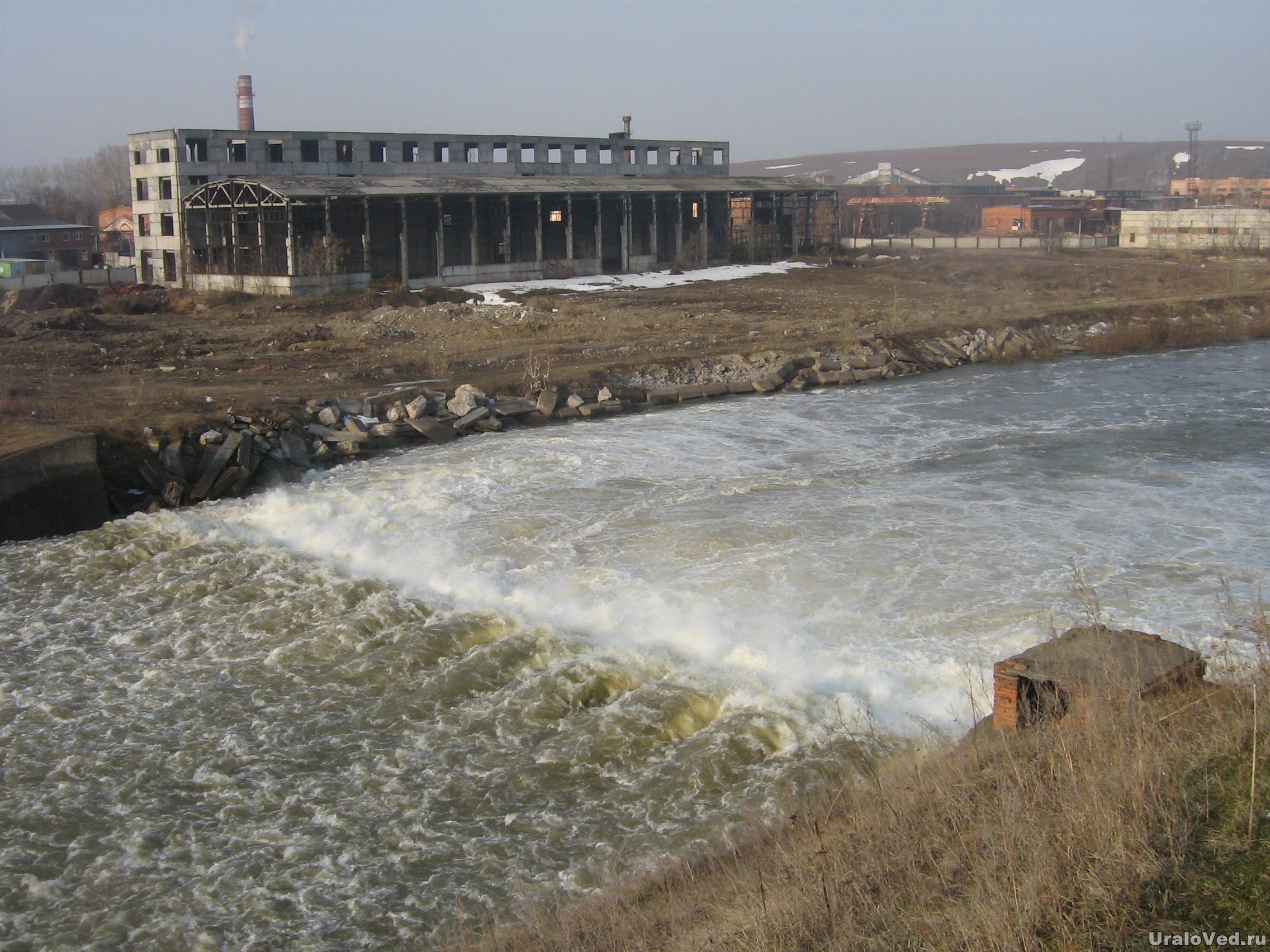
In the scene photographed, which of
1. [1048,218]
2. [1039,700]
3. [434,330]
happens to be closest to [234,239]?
[434,330]

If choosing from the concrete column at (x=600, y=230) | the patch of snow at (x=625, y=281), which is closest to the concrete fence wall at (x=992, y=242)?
the patch of snow at (x=625, y=281)

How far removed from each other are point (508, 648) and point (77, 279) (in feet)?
133

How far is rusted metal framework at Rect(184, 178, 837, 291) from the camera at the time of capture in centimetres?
3659

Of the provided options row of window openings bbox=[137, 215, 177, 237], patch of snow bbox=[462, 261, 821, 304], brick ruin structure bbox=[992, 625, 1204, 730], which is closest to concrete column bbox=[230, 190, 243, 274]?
row of window openings bbox=[137, 215, 177, 237]

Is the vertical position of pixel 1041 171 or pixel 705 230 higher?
pixel 1041 171

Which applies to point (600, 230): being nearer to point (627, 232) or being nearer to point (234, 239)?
point (627, 232)

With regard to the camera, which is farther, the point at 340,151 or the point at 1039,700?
the point at 340,151

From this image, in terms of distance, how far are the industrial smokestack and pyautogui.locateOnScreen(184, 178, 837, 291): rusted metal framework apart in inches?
521

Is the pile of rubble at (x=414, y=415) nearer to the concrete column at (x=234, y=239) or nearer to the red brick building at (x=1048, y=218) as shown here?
the concrete column at (x=234, y=239)

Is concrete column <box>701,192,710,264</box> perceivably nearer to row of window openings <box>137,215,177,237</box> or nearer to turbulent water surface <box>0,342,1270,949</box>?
row of window openings <box>137,215,177,237</box>

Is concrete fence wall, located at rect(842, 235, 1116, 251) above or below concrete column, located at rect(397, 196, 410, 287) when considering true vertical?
above

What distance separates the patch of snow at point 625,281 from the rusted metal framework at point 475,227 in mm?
1145

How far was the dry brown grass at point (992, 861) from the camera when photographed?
15.5ft

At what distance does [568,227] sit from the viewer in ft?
140
